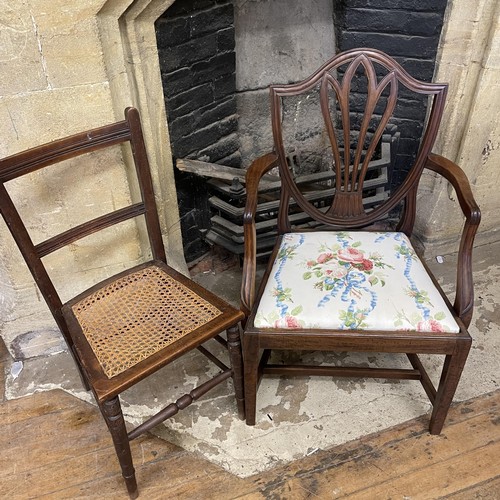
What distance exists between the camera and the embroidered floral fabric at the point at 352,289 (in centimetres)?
128

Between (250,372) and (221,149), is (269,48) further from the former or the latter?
(250,372)

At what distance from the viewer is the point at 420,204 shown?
7.04 feet

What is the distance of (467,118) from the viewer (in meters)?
1.89

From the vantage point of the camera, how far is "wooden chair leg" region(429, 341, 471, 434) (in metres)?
1.29

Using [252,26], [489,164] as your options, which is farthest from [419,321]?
[252,26]

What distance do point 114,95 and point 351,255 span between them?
0.85 meters

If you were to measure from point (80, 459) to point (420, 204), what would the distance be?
64.4 inches

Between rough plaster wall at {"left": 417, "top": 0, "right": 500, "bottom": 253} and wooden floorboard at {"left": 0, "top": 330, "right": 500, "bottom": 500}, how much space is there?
0.82 meters

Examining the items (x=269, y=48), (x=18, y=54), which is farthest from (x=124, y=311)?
(x=269, y=48)

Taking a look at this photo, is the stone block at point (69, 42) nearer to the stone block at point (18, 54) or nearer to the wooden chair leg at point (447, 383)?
the stone block at point (18, 54)

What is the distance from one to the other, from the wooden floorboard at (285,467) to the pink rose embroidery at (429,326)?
45 centimetres

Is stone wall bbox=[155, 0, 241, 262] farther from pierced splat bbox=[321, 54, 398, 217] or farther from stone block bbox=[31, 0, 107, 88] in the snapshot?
pierced splat bbox=[321, 54, 398, 217]

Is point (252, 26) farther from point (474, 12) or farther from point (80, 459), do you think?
point (80, 459)

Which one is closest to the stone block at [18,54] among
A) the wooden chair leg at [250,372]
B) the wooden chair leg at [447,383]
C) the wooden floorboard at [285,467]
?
the wooden chair leg at [250,372]
